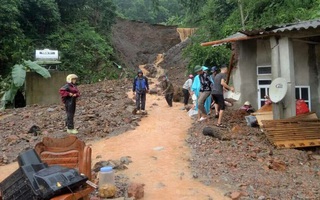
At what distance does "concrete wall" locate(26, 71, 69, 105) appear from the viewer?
55.2 feet

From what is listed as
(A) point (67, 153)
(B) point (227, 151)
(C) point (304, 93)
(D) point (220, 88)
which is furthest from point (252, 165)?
(C) point (304, 93)

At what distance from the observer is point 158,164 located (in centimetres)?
692

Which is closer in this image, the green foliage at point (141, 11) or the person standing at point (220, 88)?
the person standing at point (220, 88)

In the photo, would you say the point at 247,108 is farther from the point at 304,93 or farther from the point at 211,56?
the point at 211,56

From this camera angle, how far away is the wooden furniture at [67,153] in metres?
4.43

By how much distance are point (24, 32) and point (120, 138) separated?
715 inches

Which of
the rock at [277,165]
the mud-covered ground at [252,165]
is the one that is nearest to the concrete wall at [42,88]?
the mud-covered ground at [252,165]

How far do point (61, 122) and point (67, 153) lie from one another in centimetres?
706

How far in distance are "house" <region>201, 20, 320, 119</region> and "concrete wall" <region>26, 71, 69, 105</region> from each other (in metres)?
9.50

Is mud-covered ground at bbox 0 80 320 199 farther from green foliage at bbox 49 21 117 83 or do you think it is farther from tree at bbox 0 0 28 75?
green foliage at bbox 49 21 117 83

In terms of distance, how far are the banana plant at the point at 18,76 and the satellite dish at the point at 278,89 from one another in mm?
11084

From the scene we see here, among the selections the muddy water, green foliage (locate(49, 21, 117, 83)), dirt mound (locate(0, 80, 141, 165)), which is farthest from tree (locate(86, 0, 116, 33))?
the muddy water

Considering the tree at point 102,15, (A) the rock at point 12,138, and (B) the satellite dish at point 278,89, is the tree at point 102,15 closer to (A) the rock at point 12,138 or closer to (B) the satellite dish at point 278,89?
(A) the rock at point 12,138

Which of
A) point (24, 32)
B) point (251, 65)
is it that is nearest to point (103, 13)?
point (24, 32)
